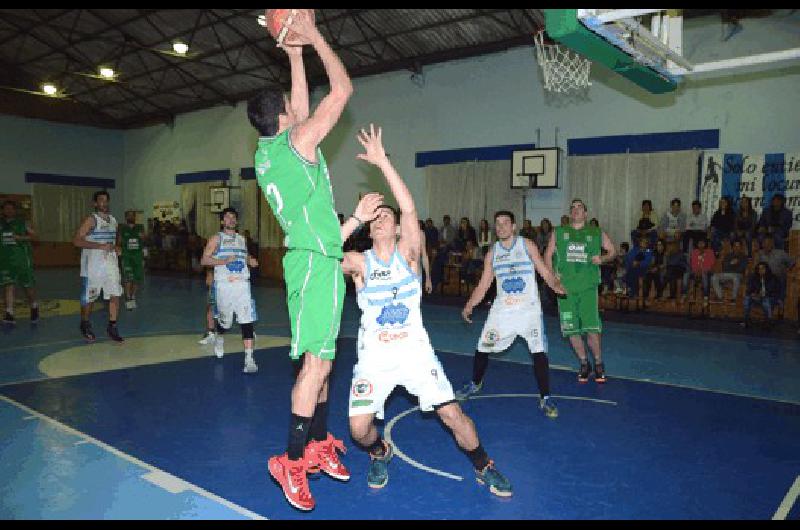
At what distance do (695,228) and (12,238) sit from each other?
48.2 feet

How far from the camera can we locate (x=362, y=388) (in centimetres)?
403

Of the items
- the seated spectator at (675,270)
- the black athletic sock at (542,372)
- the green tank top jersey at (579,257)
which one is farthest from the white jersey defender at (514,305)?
the seated spectator at (675,270)

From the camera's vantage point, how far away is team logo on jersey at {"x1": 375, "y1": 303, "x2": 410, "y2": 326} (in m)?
4.09

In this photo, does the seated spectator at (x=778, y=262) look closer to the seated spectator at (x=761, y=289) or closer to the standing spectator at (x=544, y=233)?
the seated spectator at (x=761, y=289)

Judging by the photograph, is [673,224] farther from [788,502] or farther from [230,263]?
[788,502]

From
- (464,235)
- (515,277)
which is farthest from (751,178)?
(515,277)

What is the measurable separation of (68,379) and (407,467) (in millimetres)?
4728

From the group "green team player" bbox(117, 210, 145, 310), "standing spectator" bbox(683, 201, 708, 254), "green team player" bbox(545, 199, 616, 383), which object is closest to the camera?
"green team player" bbox(545, 199, 616, 383)

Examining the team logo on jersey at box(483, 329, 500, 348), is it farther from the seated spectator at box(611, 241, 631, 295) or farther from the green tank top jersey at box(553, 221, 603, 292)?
the seated spectator at box(611, 241, 631, 295)

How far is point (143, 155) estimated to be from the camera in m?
30.9

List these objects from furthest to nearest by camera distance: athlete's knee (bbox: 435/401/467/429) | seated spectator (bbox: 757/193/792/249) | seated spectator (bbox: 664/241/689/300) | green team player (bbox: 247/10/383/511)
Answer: seated spectator (bbox: 664/241/689/300)
seated spectator (bbox: 757/193/792/249)
athlete's knee (bbox: 435/401/467/429)
green team player (bbox: 247/10/383/511)

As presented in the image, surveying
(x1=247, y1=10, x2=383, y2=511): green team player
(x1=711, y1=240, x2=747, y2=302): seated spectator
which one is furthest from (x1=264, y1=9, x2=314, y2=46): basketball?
(x1=711, y1=240, x2=747, y2=302): seated spectator

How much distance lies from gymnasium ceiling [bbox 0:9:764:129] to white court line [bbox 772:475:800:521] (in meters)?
13.6

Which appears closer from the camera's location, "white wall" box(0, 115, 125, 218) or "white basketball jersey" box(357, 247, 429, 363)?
"white basketball jersey" box(357, 247, 429, 363)
